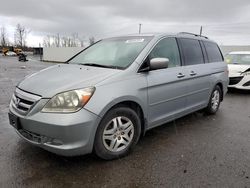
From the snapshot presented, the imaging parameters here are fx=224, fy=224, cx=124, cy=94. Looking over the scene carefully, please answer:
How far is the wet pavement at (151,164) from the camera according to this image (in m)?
2.50

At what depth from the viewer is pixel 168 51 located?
3797mm

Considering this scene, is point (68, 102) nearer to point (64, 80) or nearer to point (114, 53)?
point (64, 80)

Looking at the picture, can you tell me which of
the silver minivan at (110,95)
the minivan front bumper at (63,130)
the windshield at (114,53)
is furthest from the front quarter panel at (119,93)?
the windshield at (114,53)

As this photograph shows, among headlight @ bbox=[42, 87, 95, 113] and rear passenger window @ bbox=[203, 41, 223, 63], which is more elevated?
rear passenger window @ bbox=[203, 41, 223, 63]

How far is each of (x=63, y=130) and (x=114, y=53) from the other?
168cm

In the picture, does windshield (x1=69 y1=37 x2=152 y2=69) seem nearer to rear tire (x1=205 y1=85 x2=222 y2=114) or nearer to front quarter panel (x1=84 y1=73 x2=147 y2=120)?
front quarter panel (x1=84 y1=73 x2=147 y2=120)

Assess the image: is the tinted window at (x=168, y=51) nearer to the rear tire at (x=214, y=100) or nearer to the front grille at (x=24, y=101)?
the rear tire at (x=214, y=100)

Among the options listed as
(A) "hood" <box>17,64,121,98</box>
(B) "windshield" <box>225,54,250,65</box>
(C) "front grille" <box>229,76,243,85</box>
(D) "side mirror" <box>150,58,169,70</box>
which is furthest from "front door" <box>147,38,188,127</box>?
(B) "windshield" <box>225,54,250,65</box>

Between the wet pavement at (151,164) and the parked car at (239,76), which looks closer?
the wet pavement at (151,164)

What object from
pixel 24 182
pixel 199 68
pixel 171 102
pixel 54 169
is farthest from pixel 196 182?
pixel 199 68

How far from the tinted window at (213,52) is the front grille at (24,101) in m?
3.75

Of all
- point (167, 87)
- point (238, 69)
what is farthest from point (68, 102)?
point (238, 69)

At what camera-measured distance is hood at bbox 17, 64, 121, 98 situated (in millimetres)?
2631

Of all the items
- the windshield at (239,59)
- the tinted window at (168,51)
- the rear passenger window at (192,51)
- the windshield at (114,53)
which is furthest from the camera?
the windshield at (239,59)
